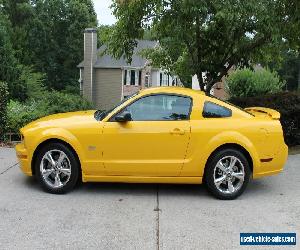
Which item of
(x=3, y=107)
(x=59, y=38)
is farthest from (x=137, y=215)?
(x=59, y=38)

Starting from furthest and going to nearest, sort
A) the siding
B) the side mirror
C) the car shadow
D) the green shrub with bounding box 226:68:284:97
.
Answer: the siding < the green shrub with bounding box 226:68:284:97 < the car shadow < the side mirror

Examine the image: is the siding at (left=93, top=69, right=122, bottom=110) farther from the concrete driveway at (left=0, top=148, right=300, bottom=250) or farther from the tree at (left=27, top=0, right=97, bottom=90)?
the concrete driveway at (left=0, top=148, right=300, bottom=250)

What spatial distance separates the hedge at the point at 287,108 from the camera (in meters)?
10.5

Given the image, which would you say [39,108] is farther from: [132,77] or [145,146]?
[132,77]

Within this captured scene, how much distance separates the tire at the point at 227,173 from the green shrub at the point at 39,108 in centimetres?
575

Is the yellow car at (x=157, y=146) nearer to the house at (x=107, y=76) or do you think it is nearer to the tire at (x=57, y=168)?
the tire at (x=57, y=168)

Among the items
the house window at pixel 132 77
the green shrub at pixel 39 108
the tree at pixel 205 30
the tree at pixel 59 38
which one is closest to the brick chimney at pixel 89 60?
the house window at pixel 132 77

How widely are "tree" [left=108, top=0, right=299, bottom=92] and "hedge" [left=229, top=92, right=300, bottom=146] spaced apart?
117 cm

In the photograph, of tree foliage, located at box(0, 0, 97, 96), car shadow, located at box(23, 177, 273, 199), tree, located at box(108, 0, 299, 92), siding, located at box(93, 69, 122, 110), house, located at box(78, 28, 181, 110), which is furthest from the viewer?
tree foliage, located at box(0, 0, 97, 96)

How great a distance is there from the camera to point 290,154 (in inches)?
394

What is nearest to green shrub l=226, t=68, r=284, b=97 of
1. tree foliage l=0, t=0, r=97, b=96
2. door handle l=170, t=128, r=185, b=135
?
door handle l=170, t=128, r=185, b=135

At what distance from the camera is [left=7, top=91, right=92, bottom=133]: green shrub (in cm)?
1095

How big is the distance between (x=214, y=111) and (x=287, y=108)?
13.9 feet

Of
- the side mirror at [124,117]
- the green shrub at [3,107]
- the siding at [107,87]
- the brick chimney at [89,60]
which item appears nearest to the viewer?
the side mirror at [124,117]
